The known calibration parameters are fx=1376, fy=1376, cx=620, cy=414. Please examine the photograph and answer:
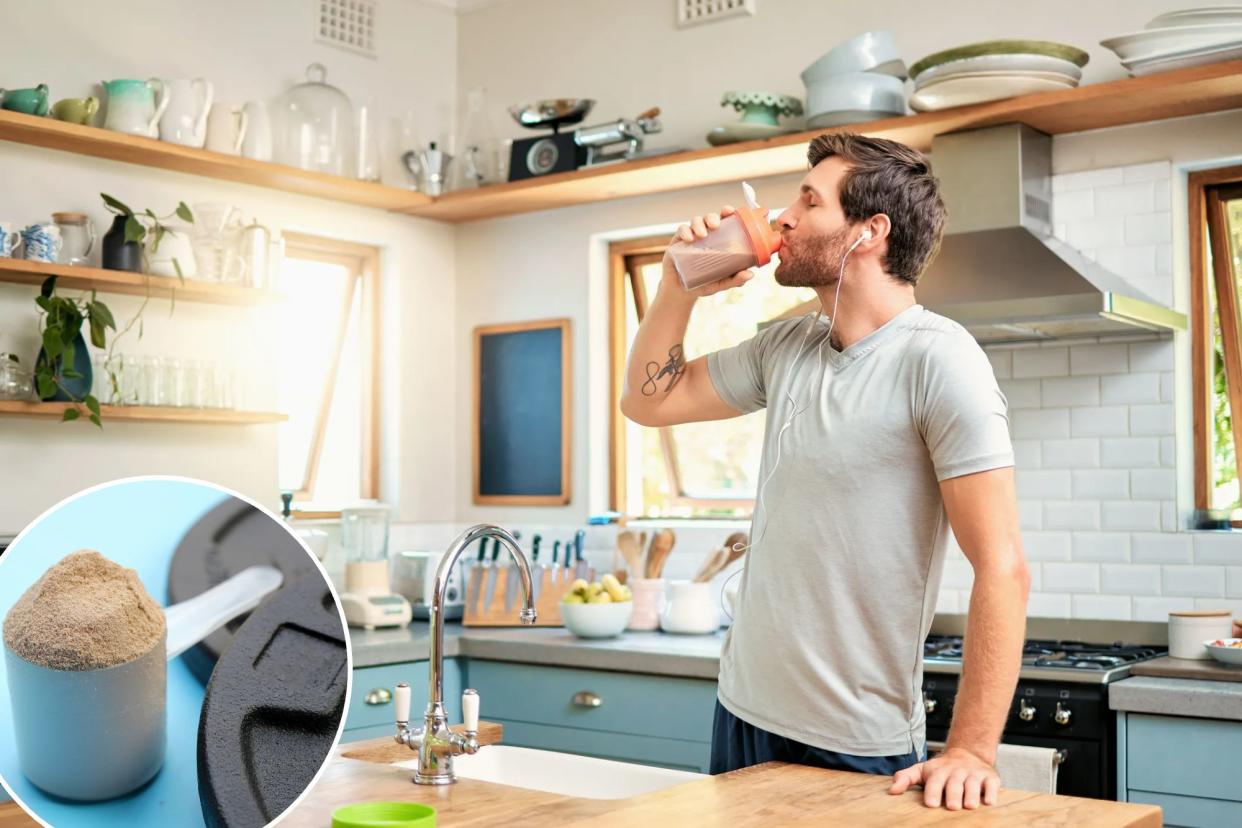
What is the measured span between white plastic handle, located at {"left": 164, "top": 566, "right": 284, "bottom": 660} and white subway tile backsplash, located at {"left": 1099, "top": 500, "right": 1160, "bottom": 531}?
284 cm

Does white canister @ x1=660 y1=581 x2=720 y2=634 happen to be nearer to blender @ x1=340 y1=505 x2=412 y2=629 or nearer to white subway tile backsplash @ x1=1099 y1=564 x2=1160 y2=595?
blender @ x1=340 y1=505 x2=412 y2=629

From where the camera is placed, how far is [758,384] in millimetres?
2305

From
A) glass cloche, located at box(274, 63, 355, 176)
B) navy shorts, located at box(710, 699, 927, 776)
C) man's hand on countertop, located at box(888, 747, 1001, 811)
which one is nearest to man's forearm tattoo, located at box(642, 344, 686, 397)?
navy shorts, located at box(710, 699, 927, 776)

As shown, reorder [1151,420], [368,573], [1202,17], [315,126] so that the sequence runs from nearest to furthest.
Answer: [1202,17] < [1151,420] < [368,573] < [315,126]

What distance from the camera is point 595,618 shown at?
392 centimetres

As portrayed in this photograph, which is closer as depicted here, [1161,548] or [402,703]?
[402,703]

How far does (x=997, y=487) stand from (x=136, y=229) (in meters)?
2.91

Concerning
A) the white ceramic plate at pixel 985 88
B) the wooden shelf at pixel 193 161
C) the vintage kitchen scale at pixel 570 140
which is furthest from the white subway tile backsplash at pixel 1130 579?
the wooden shelf at pixel 193 161

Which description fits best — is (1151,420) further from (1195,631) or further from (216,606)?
(216,606)

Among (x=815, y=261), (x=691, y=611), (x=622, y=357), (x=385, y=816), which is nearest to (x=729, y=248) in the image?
(x=815, y=261)

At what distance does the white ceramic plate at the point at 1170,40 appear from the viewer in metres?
3.20

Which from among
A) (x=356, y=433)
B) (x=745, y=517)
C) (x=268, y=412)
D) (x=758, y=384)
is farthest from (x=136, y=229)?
(x=758, y=384)

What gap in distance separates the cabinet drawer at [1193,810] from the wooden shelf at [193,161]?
2967 millimetres

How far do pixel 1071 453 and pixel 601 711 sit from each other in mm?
1459
